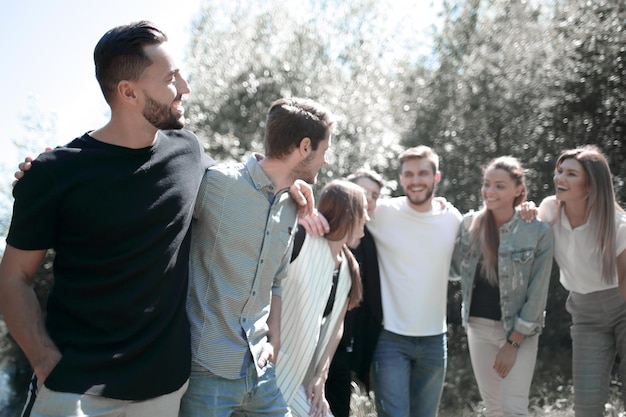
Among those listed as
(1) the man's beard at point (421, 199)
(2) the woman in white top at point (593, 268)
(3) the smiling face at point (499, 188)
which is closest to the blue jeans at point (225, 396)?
(1) the man's beard at point (421, 199)

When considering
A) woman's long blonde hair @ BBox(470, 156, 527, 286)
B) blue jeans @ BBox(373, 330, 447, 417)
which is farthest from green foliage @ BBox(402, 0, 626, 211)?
blue jeans @ BBox(373, 330, 447, 417)

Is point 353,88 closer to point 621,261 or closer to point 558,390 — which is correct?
point 558,390

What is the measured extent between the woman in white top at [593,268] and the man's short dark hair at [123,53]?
3479mm

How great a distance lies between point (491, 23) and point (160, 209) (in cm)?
1147

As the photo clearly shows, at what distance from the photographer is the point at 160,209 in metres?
Result: 2.64

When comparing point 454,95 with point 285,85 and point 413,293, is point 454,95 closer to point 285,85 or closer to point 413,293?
point 285,85

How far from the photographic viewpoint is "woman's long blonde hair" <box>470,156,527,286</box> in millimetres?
5309

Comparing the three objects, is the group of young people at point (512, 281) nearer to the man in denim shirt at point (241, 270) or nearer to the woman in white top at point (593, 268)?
the woman in white top at point (593, 268)

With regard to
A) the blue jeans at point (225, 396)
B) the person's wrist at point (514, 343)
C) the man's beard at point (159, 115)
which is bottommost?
the person's wrist at point (514, 343)

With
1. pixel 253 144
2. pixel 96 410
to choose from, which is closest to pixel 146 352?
pixel 96 410

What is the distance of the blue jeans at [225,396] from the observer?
2857 mm

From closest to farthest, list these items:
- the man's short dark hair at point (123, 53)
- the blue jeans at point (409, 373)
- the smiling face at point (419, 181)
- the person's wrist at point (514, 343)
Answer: the man's short dark hair at point (123, 53), the blue jeans at point (409, 373), the person's wrist at point (514, 343), the smiling face at point (419, 181)

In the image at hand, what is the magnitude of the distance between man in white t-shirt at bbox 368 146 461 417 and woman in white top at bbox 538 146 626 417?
919 millimetres

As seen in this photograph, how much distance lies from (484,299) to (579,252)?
775 mm
